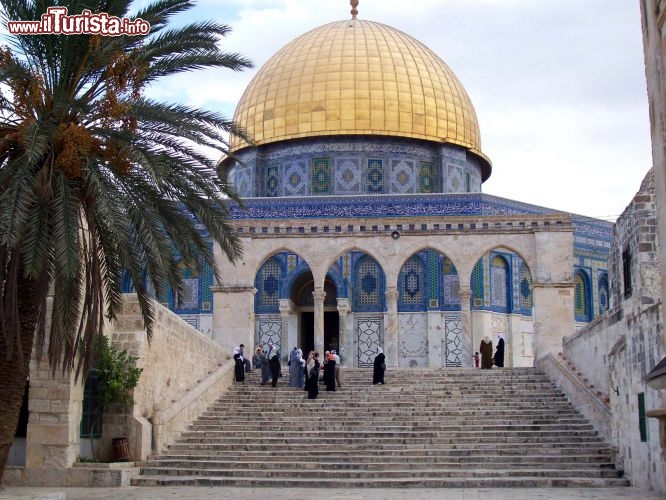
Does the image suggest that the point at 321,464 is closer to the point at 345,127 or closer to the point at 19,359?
the point at 19,359

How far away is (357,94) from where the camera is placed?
1066 inches

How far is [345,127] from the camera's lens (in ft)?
87.5

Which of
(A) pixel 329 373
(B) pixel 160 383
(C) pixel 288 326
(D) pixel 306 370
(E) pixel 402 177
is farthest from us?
(E) pixel 402 177

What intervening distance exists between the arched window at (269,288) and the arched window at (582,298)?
7.96 meters

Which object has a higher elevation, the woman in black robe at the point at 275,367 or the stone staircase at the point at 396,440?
the woman in black robe at the point at 275,367

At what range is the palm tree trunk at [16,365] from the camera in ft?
31.3

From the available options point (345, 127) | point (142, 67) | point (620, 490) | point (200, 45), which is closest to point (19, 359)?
point (142, 67)

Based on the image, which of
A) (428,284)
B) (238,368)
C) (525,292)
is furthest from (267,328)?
(238,368)

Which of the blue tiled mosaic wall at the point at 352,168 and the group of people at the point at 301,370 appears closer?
the group of people at the point at 301,370

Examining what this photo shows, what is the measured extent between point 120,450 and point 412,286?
12.9 metres

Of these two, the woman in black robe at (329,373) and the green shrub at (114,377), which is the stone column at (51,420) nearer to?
the green shrub at (114,377)

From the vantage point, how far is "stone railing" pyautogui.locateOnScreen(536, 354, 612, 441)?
42.0ft

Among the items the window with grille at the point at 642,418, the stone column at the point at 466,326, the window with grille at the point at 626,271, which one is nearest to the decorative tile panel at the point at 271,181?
the stone column at the point at 466,326

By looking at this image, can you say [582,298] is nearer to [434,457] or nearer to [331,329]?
[331,329]
